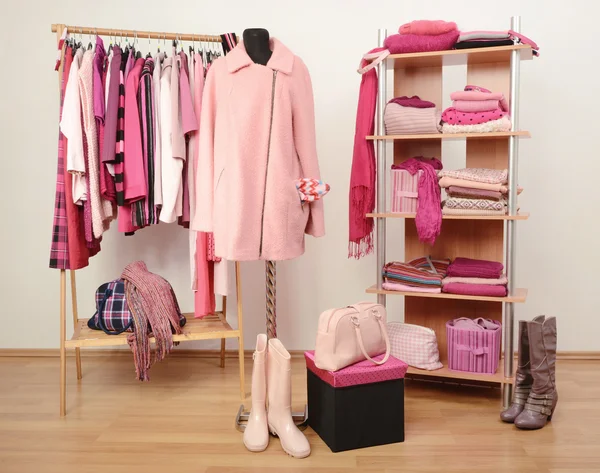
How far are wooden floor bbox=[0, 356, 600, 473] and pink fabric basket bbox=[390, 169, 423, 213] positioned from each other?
934mm

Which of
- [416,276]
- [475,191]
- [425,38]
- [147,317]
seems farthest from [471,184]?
[147,317]

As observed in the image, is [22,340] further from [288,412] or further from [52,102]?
[288,412]

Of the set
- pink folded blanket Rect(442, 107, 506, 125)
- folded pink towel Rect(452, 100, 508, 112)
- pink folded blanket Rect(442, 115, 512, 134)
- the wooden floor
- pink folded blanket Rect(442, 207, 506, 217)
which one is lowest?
the wooden floor

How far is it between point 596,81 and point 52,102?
3233 millimetres

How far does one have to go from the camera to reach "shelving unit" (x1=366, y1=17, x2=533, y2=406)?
9.53ft

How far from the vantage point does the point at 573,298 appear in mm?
3768

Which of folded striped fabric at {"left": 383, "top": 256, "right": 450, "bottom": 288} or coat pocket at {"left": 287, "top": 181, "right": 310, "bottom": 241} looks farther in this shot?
folded striped fabric at {"left": 383, "top": 256, "right": 450, "bottom": 288}

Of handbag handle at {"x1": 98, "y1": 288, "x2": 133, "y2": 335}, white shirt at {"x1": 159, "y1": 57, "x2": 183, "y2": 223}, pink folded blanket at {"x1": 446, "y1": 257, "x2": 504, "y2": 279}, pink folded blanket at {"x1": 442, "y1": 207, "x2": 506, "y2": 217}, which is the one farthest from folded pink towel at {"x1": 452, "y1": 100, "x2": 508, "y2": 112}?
handbag handle at {"x1": 98, "y1": 288, "x2": 133, "y2": 335}

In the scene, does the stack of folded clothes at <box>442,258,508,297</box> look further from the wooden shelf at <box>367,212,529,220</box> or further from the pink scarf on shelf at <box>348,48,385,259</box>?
the pink scarf on shelf at <box>348,48,385,259</box>

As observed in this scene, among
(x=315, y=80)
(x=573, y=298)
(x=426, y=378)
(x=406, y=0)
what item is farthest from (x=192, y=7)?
(x=573, y=298)

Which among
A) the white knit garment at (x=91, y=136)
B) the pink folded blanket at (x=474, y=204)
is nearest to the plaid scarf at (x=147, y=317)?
the white knit garment at (x=91, y=136)

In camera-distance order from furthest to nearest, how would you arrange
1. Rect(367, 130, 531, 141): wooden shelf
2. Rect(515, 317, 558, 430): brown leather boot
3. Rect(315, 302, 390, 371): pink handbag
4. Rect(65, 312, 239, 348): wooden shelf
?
Rect(65, 312, 239, 348): wooden shelf, Rect(367, 130, 531, 141): wooden shelf, Rect(515, 317, 558, 430): brown leather boot, Rect(315, 302, 390, 371): pink handbag

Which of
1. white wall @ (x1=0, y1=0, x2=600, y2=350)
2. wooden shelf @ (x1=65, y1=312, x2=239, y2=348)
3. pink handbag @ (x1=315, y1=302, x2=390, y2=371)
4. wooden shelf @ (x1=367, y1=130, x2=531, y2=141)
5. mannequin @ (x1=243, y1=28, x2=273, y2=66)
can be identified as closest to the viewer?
pink handbag @ (x1=315, y1=302, x2=390, y2=371)

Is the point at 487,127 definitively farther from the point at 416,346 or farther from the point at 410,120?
the point at 416,346
